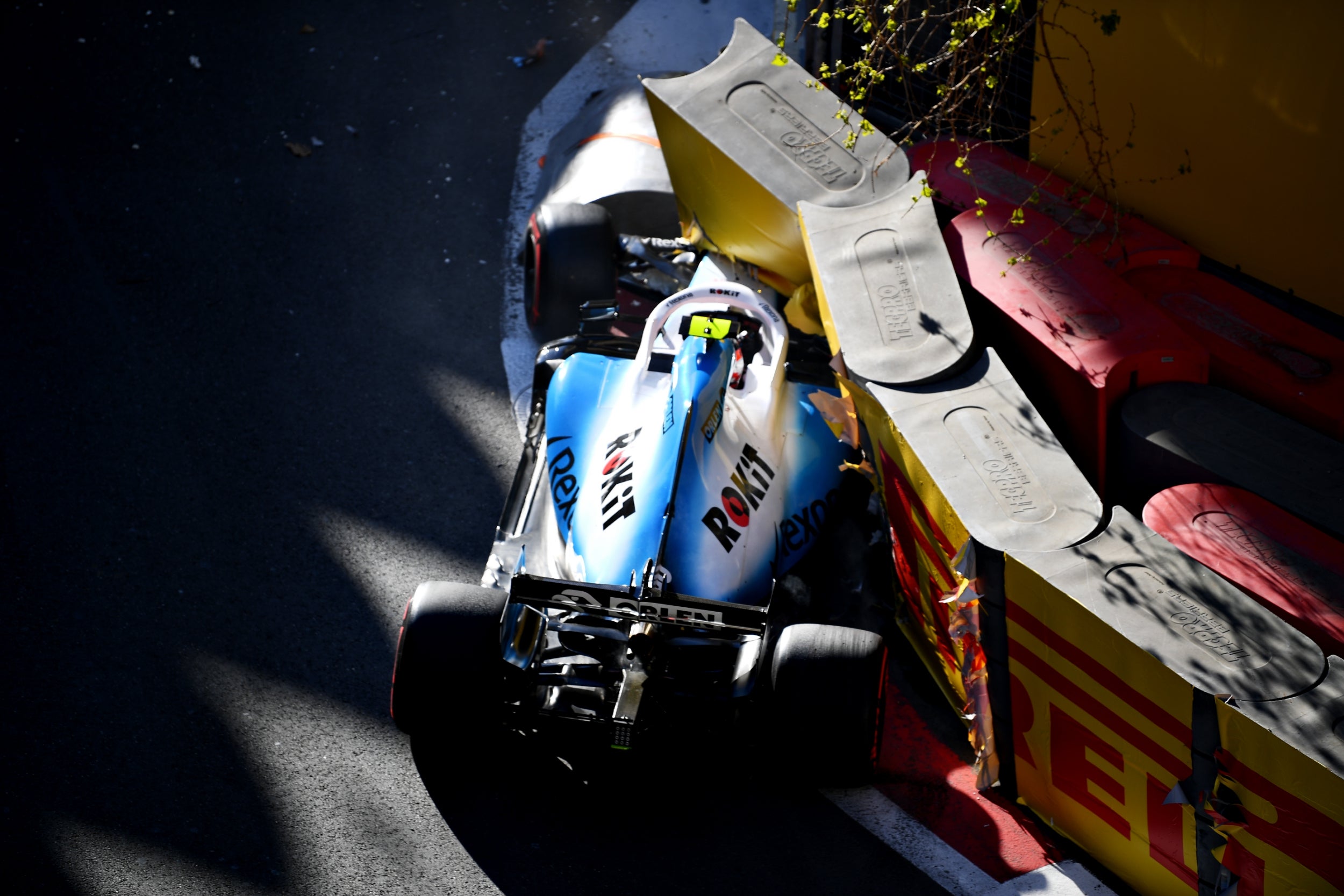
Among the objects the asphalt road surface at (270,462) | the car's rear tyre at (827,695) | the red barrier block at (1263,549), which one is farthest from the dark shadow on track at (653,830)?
the red barrier block at (1263,549)

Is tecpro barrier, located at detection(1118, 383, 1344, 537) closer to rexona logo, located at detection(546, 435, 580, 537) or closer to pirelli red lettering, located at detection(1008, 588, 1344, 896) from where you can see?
pirelli red lettering, located at detection(1008, 588, 1344, 896)

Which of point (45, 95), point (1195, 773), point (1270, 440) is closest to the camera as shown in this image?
point (1195, 773)

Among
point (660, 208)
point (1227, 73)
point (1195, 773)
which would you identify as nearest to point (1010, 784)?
point (1195, 773)

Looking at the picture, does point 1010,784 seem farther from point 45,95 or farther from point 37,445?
point 45,95

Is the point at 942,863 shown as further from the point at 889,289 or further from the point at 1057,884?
the point at 889,289

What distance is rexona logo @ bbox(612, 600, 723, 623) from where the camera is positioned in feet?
13.0

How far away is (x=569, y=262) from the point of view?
6211 mm

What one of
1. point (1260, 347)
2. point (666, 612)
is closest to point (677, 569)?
point (666, 612)

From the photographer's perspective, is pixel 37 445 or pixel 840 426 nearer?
pixel 840 426

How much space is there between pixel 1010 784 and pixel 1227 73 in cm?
340

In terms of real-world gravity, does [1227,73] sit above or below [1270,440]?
above

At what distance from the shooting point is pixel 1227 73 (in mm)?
5012

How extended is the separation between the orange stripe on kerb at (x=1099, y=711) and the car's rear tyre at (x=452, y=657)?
1977mm

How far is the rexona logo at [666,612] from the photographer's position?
3.95 metres
